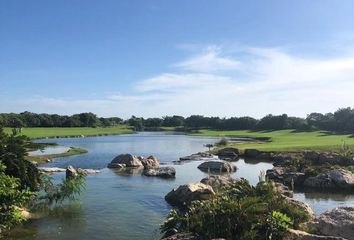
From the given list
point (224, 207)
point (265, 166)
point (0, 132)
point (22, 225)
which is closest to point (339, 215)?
point (224, 207)

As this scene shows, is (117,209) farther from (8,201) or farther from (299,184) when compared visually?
(299,184)

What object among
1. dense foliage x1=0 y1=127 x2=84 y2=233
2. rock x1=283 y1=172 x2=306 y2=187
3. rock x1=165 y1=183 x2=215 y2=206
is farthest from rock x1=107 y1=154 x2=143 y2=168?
dense foliage x1=0 y1=127 x2=84 y2=233

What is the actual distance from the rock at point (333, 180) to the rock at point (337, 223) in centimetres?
2657

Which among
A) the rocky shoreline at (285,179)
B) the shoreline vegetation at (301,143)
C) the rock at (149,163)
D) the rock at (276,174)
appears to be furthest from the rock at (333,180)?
the shoreline vegetation at (301,143)

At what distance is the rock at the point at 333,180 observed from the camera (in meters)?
44.7

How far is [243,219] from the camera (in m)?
19.0

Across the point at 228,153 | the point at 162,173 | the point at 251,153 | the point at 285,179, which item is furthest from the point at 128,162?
the point at 251,153

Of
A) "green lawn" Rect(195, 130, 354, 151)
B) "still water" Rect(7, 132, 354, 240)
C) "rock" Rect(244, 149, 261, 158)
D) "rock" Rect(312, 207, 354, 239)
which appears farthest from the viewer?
"rock" Rect(244, 149, 261, 158)

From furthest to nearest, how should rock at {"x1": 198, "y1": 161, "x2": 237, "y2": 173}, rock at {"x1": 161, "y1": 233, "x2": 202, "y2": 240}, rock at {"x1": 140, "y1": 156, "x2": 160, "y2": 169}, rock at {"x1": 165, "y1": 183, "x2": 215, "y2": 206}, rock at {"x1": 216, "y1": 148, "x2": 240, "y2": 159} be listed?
rock at {"x1": 216, "y1": 148, "x2": 240, "y2": 159} < rock at {"x1": 140, "y1": 156, "x2": 160, "y2": 169} < rock at {"x1": 198, "y1": 161, "x2": 237, "y2": 173} < rock at {"x1": 165, "y1": 183, "x2": 215, "y2": 206} < rock at {"x1": 161, "y1": 233, "x2": 202, "y2": 240}

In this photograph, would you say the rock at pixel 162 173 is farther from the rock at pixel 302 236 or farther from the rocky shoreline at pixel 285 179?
the rock at pixel 302 236

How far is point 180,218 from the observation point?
2219 centimetres

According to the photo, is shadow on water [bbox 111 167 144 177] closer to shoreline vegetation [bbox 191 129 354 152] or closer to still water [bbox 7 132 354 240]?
still water [bbox 7 132 354 240]

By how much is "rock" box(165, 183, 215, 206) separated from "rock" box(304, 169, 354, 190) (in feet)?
49.8

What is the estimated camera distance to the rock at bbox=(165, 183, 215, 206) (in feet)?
112
